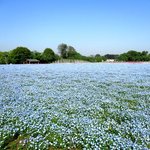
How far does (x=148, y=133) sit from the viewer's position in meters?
4.43

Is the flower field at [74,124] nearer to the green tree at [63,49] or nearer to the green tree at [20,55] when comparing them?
the green tree at [20,55]

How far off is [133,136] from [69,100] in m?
3.22

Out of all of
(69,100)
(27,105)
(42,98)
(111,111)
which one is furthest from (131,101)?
(27,105)

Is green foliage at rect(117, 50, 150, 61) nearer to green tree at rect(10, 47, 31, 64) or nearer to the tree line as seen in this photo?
the tree line

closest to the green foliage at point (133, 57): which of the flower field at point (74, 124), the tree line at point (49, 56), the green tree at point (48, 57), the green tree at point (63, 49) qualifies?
the tree line at point (49, 56)

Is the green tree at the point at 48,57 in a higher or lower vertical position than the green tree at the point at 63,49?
lower

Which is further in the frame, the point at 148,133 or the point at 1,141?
the point at 148,133

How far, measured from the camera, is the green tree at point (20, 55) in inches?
2859

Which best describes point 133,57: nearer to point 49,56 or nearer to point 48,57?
point 49,56

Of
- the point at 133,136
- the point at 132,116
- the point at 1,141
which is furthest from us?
the point at 132,116

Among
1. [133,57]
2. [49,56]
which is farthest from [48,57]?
[133,57]

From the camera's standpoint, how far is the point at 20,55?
7419cm

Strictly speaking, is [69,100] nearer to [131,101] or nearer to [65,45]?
[131,101]

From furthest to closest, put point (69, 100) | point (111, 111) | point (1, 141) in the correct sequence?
1. point (69, 100)
2. point (111, 111)
3. point (1, 141)
